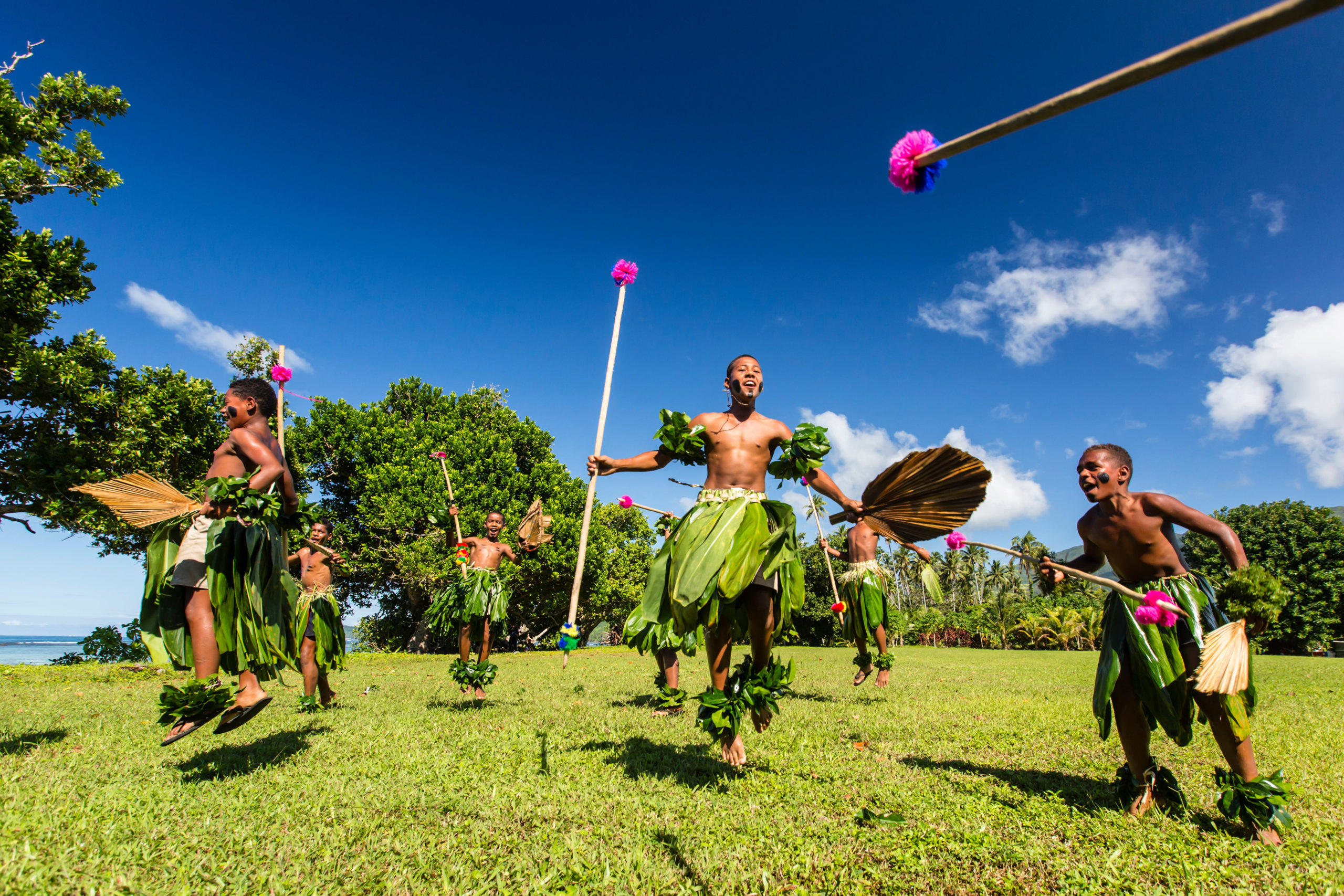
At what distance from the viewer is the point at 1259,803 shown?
9.24ft

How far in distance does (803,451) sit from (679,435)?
88 cm

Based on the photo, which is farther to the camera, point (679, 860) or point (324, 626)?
point (324, 626)

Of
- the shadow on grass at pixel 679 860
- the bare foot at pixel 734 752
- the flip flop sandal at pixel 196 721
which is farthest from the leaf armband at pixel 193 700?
the bare foot at pixel 734 752

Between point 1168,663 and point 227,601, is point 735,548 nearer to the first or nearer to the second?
point 1168,663

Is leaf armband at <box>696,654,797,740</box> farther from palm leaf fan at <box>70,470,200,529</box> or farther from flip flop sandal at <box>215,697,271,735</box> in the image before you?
palm leaf fan at <box>70,470,200,529</box>

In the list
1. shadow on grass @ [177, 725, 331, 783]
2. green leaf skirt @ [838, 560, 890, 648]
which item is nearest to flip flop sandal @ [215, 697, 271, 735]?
shadow on grass @ [177, 725, 331, 783]

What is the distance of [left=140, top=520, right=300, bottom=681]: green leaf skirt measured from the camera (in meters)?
3.65

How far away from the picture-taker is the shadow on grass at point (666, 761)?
3711 millimetres

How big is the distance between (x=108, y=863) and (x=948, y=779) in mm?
4146

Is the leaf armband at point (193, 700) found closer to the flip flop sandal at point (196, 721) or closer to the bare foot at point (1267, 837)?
the flip flop sandal at point (196, 721)

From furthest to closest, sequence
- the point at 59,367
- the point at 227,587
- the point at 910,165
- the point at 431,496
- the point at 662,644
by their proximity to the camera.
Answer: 1. the point at 431,496
2. the point at 59,367
3. the point at 662,644
4. the point at 227,587
5. the point at 910,165

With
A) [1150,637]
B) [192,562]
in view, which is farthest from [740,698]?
[192,562]

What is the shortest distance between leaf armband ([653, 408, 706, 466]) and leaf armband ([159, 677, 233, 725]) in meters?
3.05

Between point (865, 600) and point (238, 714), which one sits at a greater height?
point (865, 600)
